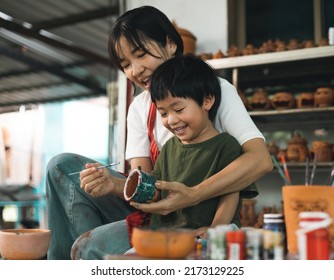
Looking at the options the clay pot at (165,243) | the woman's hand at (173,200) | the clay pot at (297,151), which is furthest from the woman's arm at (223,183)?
the clay pot at (297,151)

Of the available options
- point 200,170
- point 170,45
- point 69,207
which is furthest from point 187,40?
point 200,170

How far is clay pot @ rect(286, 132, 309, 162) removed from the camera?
3487 mm

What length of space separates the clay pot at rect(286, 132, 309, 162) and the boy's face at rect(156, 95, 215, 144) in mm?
2212

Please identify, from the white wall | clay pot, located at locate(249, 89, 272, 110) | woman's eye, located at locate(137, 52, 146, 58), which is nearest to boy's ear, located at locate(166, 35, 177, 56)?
woman's eye, located at locate(137, 52, 146, 58)

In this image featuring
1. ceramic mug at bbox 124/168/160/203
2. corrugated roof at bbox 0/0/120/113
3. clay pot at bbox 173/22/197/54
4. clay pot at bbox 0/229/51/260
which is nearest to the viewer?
ceramic mug at bbox 124/168/160/203

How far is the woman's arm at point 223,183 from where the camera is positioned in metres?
1.20

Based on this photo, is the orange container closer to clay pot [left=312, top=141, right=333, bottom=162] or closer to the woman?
the woman

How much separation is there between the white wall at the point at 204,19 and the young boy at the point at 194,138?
2822 mm

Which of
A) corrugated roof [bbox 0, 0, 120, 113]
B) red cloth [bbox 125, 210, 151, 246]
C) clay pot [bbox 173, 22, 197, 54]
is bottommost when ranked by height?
red cloth [bbox 125, 210, 151, 246]

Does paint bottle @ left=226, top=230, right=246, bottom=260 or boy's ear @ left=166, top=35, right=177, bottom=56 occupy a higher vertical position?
boy's ear @ left=166, top=35, right=177, bottom=56

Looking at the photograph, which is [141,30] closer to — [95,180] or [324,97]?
[95,180]

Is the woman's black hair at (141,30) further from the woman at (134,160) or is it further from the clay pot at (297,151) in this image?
the clay pot at (297,151)

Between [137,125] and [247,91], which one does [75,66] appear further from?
[137,125]

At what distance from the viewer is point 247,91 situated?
13.4ft
